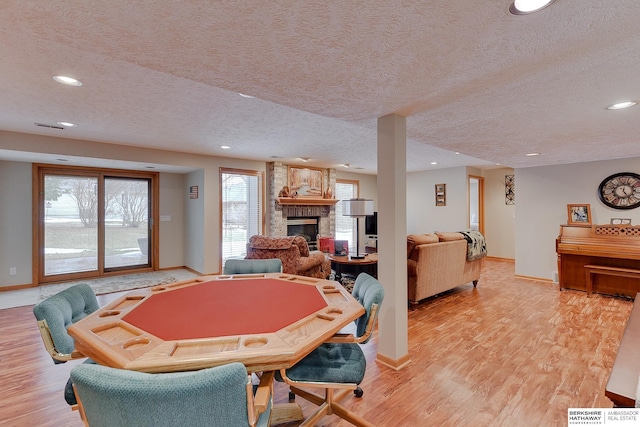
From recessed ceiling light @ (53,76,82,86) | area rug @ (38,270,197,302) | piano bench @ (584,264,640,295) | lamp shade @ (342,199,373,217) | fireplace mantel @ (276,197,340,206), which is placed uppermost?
recessed ceiling light @ (53,76,82,86)

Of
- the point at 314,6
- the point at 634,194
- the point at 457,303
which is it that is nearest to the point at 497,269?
the point at 634,194

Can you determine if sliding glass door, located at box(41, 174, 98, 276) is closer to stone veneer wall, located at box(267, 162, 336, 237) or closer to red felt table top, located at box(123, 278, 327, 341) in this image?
stone veneer wall, located at box(267, 162, 336, 237)

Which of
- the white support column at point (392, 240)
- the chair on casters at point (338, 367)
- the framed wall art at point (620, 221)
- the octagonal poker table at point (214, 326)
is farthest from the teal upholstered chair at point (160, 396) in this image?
the framed wall art at point (620, 221)

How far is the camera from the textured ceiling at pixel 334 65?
121 centimetres

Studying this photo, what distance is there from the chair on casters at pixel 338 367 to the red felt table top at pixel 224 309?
0.83ft

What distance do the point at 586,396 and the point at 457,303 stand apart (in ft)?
6.63

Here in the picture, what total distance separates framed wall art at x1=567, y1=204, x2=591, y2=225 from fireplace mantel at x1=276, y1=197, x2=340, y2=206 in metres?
4.48

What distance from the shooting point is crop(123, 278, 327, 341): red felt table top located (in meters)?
1.33

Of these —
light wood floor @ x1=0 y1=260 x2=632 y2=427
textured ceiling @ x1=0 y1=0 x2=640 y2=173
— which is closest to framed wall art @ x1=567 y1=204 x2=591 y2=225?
light wood floor @ x1=0 y1=260 x2=632 y2=427

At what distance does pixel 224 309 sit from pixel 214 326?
244 mm

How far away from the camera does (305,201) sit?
6.70m

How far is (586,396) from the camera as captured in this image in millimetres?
2029

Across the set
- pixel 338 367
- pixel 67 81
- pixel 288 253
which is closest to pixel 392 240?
pixel 338 367

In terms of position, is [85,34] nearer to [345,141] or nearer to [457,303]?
[345,141]
